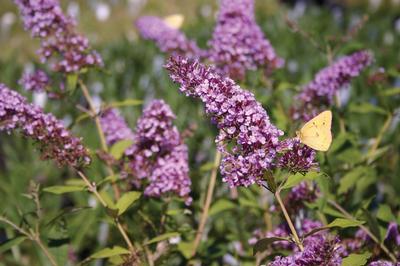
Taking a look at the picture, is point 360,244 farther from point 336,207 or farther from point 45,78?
point 45,78

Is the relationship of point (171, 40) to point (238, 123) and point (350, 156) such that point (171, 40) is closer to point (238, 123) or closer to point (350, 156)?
point (350, 156)

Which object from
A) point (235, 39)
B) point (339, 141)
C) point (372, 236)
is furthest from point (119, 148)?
point (372, 236)

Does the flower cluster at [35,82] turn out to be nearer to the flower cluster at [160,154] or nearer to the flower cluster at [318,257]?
the flower cluster at [160,154]

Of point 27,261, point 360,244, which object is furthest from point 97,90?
point 360,244

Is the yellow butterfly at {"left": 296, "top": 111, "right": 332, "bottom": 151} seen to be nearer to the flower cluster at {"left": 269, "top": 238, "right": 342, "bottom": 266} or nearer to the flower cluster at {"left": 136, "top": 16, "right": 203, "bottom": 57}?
the flower cluster at {"left": 269, "top": 238, "right": 342, "bottom": 266}

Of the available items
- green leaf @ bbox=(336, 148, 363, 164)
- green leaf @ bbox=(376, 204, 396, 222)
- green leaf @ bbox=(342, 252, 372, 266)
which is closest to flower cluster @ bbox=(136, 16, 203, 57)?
green leaf @ bbox=(336, 148, 363, 164)

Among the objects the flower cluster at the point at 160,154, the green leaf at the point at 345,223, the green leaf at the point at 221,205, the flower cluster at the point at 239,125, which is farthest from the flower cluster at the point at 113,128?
the green leaf at the point at 345,223
